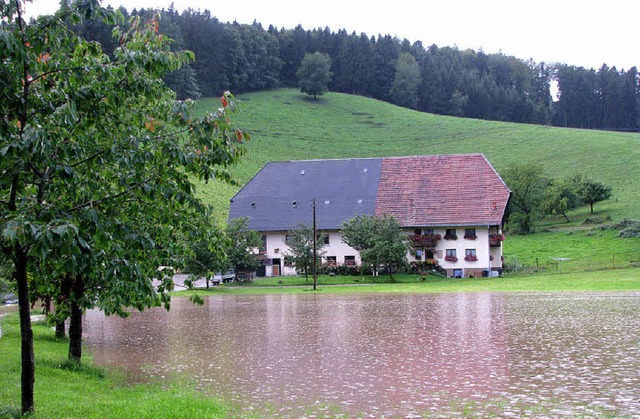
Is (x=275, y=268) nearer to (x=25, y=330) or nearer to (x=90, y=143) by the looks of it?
(x=25, y=330)

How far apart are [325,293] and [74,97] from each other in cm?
3907

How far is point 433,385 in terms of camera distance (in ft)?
42.6

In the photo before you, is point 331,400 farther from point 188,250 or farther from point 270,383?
point 188,250

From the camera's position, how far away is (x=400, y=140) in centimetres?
11088

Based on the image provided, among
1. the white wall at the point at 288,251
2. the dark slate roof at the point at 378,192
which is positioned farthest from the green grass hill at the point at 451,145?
the white wall at the point at 288,251

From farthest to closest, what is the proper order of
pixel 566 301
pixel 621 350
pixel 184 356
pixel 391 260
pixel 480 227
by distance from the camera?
pixel 480 227, pixel 391 260, pixel 566 301, pixel 184 356, pixel 621 350

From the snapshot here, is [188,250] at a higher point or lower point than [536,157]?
lower

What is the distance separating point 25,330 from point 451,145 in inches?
3966

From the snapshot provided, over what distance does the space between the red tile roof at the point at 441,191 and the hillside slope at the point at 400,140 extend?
15.9 metres

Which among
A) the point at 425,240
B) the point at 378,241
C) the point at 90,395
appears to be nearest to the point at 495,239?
the point at 425,240

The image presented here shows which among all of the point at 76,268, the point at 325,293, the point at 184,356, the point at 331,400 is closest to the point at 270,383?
the point at 331,400

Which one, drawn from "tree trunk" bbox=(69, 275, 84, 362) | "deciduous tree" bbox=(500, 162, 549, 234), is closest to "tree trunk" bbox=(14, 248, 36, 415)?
"tree trunk" bbox=(69, 275, 84, 362)

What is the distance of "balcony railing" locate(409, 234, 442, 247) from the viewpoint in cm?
5803

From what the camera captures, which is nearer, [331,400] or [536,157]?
[331,400]
